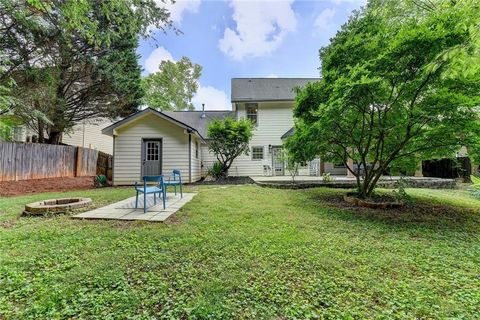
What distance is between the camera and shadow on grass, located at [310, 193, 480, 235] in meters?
4.60

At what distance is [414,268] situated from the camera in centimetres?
278

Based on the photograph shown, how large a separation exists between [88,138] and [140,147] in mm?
11135

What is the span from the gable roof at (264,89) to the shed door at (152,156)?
21.3ft

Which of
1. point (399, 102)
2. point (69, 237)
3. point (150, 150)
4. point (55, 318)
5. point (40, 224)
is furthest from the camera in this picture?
point (150, 150)

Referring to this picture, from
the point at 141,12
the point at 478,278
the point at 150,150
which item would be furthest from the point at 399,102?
the point at 150,150

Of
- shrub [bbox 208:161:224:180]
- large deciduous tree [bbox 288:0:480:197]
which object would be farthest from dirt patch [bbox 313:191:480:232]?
shrub [bbox 208:161:224:180]

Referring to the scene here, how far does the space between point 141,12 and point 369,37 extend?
526cm

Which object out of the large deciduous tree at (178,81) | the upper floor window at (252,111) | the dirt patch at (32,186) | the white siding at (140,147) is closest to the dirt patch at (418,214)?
the white siding at (140,147)

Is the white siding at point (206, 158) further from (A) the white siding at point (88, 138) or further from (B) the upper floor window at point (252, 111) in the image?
(A) the white siding at point (88, 138)

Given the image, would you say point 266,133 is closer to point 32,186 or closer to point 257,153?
point 257,153

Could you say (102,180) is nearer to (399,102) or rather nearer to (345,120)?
(345,120)

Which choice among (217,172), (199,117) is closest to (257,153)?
(217,172)

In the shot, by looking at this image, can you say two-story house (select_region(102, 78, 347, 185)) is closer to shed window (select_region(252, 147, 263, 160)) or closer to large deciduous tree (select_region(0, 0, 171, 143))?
shed window (select_region(252, 147, 263, 160))

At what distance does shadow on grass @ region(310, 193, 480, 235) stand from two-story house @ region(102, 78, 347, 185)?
218 inches
